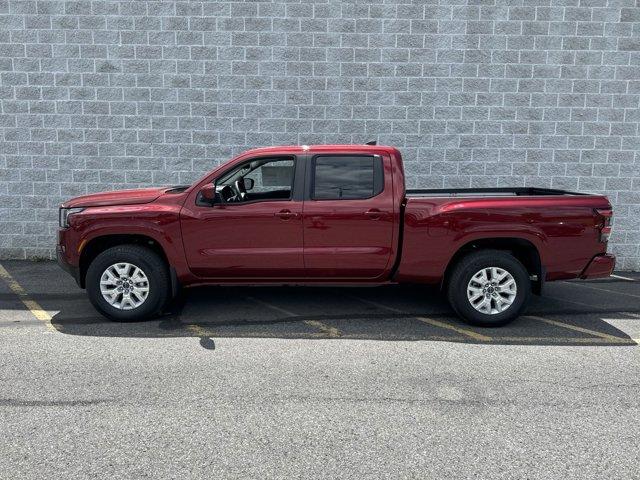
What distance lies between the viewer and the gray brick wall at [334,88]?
344 inches

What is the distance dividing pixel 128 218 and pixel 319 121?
13.4 ft

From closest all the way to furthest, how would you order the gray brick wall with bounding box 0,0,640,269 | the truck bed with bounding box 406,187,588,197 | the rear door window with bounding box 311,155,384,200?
the rear door window with bounding box 311,155,384,200
the truck bed with bounding box 406,187,588,197
the gray brick wall with bounding box 0,0,640,269

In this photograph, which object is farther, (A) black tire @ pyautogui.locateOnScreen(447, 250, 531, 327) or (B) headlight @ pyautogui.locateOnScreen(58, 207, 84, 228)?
(B) headlight @ pyautogui.locateOnScreen(58, 207, 84, 228)

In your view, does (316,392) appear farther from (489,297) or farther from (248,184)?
(248,184)

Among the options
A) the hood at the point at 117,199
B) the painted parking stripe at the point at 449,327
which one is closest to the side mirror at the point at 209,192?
the hood at the point at 117,199

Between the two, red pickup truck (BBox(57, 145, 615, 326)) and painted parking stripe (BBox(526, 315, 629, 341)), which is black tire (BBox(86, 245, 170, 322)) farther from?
painted parking stripe (BBox(526, 315, 629, 341))

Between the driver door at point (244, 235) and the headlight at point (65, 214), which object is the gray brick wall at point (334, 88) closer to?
the headlight at point (65, 214)

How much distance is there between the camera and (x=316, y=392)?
4242 millimetres

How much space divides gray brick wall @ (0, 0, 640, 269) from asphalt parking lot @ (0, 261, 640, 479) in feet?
9.97

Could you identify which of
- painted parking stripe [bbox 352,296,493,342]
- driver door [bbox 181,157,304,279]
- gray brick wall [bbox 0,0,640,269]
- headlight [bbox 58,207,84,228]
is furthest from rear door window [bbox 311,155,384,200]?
gray brick wall [bbox 0,0,640,269]

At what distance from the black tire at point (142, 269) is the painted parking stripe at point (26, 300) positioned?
554mm

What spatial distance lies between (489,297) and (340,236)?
5.55 ft

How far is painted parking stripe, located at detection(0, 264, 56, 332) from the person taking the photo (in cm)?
611

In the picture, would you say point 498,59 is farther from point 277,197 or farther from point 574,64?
point 277,197
